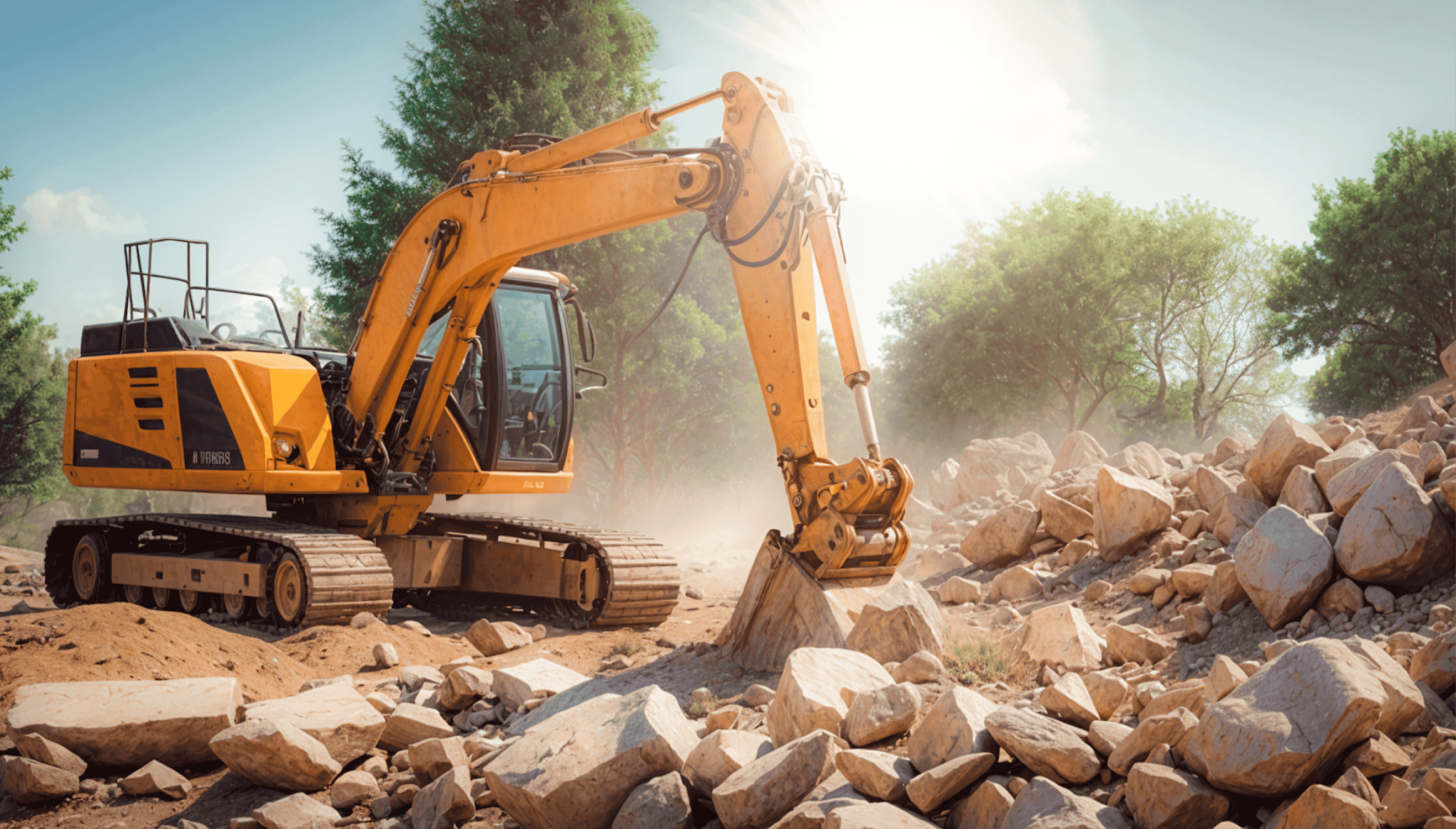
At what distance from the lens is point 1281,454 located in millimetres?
7770

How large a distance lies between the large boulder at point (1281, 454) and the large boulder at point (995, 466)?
255 inches

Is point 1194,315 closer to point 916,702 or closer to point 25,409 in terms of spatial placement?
point 916,702

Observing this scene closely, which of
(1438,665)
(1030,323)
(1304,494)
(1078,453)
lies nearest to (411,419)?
(1304,494)

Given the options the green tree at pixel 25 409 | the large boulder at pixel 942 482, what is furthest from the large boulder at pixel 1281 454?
the green tree at pixel 25 409

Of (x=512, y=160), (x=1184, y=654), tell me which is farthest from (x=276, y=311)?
(x=1184, y=654)

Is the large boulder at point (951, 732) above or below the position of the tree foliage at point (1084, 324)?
below

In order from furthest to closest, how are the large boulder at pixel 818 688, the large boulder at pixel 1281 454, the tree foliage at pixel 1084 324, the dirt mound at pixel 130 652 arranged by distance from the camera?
1. the tree foliage at pixel 1084 324
2. the large boulder at pixel 1281 454
3. the dirt mound at pixel 130 652
4. the large boulder at pixel 818 688

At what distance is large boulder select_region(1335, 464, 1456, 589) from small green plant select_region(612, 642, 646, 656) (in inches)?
194

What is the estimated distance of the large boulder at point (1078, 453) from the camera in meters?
13.4

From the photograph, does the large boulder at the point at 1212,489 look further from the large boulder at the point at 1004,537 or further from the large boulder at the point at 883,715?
the large boulder at the point at 883,715

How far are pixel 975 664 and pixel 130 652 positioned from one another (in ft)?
18.0

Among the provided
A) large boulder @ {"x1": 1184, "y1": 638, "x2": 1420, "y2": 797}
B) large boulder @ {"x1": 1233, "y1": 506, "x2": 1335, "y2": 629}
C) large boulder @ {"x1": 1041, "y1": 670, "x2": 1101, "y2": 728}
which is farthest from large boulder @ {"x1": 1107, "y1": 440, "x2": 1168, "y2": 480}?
large boulder @ {"x1": 1184, "y1": 638, "x2": 1420, "y2": 797}

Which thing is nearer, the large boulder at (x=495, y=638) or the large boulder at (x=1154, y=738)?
the large boulder at (x=1154, y=738)

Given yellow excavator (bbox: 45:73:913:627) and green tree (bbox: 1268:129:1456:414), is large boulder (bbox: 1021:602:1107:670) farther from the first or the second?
green tree (bbox: 1268:129:1456:414)
